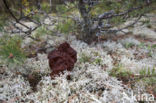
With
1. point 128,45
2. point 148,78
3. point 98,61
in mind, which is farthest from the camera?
point 128,45

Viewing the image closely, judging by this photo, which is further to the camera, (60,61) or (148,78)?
(60,61)

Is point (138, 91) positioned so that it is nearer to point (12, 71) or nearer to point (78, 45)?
point (78, 45)

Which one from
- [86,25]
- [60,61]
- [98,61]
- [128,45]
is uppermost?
[86,25]

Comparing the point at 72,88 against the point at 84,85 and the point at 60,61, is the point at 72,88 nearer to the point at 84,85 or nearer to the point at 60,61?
the point at 84,85

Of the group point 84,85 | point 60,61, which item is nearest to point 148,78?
point 84,85

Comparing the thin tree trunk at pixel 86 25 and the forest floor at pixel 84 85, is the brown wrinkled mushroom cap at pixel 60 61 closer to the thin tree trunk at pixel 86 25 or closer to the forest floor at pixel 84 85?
the forest floor at pixel 84 85

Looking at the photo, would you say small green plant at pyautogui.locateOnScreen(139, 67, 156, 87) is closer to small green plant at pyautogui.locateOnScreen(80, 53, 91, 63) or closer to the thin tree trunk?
small green plant at pyautogui.locateOnScreen(80, 53, 91, 63)

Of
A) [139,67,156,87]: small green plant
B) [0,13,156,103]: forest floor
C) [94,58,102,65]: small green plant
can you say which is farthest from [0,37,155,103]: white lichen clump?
[139,67,156,87]: small green plant

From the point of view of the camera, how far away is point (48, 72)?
2.10 metres

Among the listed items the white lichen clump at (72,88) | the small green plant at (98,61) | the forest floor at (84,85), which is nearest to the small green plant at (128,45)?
the forest floor at (84,85)

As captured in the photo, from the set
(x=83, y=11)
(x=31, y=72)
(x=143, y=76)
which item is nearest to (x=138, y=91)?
(x=143, y=76)

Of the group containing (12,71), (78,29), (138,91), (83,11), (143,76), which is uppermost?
(83,11)

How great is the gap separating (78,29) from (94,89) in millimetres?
2005

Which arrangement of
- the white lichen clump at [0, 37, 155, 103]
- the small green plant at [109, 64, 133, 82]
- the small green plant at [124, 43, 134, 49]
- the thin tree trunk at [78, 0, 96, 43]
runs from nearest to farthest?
the white lichen clump at [0, 37, 155, 103]
the small green plant at [109, 64, 133, 82]
the thin tree trunk at [78, 0, 96, 43]
the small green plant at [124, 43, 134, 49]
